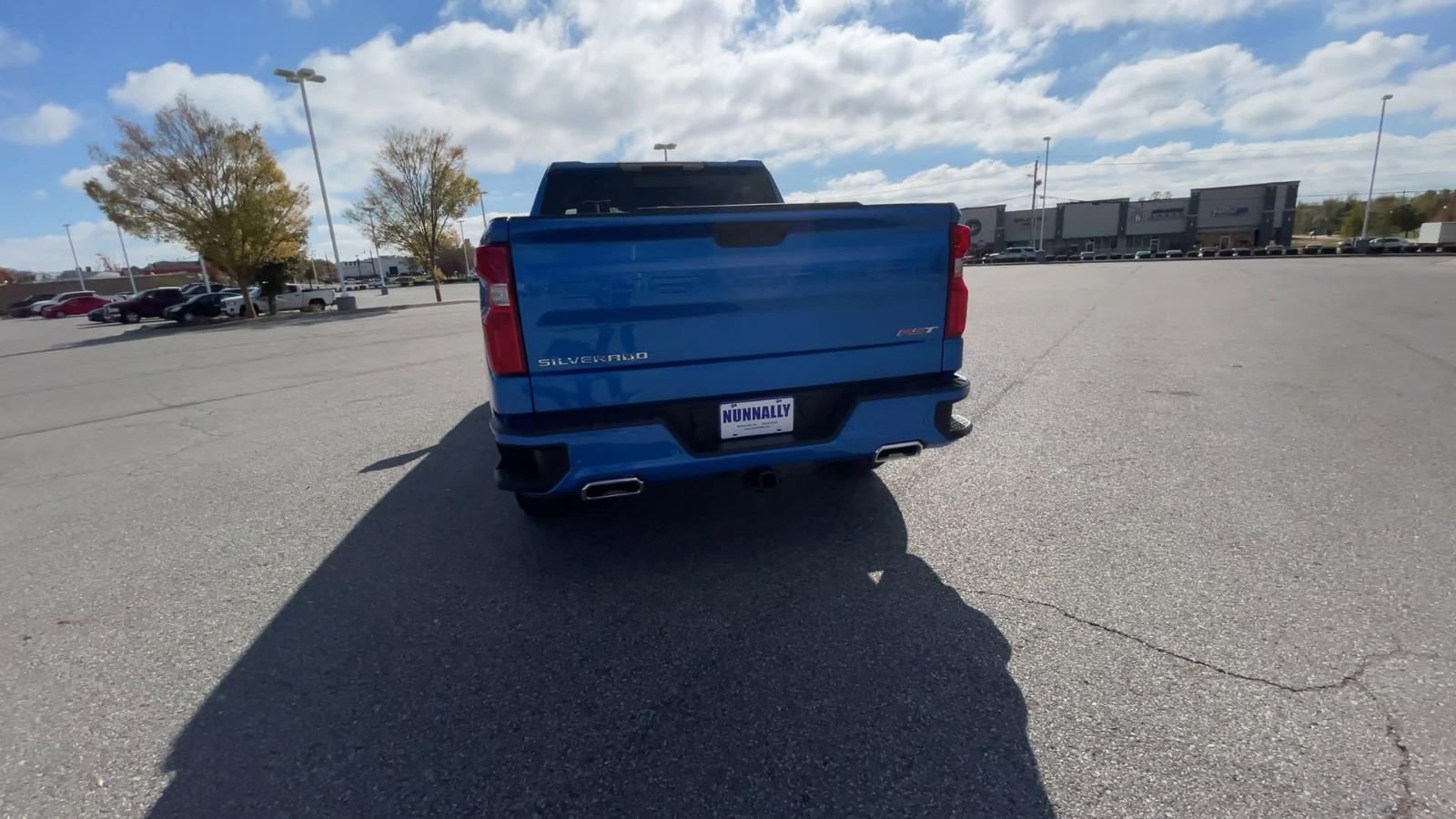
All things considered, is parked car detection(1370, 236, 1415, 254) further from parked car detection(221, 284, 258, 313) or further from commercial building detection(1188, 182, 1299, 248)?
parked car detection(221, 284, 258, 313)

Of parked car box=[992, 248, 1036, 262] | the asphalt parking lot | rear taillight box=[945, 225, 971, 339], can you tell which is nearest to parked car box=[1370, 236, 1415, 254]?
parked car box=[992, 248, 1036, 262]

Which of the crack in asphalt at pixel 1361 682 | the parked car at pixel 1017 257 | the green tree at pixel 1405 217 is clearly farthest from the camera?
the green tree at pixel 1405 217

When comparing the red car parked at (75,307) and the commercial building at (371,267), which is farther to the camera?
the commercial building at (371,267)

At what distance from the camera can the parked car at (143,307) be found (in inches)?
Result: 1221

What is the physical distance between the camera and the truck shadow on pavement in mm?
2027

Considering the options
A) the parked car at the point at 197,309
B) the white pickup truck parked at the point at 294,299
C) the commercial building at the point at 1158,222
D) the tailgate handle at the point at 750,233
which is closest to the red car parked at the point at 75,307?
the white pickup truck parked at the point at 294,299

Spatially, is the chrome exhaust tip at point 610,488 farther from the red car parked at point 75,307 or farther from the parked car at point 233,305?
the red car parked at point 75,307

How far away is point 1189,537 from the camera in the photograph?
357cm

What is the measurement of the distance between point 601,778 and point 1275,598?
9.73ft

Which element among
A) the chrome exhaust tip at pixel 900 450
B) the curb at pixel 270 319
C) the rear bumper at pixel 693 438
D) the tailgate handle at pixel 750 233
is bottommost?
the curb at pixel 270 319

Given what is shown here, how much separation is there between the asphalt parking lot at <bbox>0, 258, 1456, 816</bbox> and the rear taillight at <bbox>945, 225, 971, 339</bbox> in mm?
1172

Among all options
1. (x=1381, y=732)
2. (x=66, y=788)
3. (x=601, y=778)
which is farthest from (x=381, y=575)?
(x=1381, y=732)

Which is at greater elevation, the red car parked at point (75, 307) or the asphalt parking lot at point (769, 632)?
the red car parked at point (75, 307)

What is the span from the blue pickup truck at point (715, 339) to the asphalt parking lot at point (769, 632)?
68 centimetres
